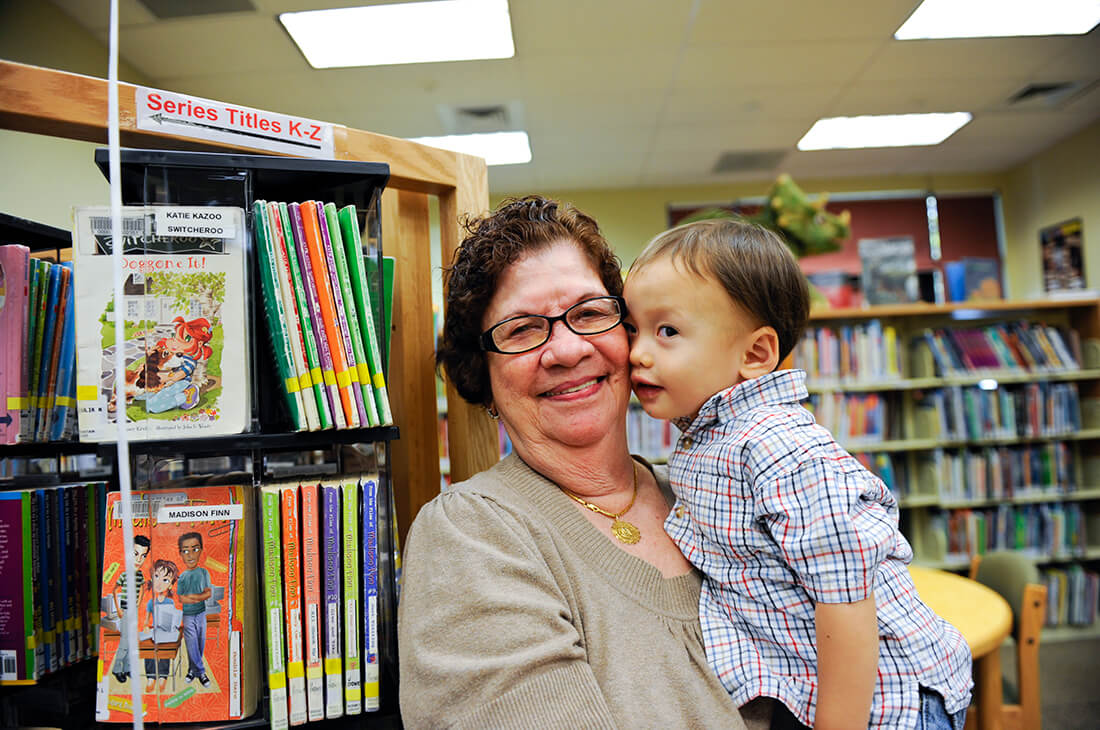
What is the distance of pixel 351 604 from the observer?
3.40 feet

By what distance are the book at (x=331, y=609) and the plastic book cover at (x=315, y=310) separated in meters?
0.13

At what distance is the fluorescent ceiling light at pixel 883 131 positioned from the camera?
5031 millimetres

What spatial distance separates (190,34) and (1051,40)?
4946 mm

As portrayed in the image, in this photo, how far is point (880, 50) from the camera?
3.90 m

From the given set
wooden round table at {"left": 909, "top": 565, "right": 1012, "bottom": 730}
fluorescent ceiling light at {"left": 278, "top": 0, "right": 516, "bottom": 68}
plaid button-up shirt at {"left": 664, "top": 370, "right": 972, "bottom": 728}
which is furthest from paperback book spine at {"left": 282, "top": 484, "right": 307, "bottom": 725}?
fluorescent ceiling light at {"left": 278, "top": 0, "right": 516, "bottom": 68}

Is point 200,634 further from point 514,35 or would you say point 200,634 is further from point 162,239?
point 514,35

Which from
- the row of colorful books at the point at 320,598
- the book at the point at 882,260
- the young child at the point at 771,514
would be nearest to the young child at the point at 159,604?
the row of colorful books at the point at 320,598

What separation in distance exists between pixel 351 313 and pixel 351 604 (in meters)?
0.47

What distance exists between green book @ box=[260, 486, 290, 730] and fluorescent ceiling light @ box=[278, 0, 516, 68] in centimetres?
293

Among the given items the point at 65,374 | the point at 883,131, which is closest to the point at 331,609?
the point at 65,374

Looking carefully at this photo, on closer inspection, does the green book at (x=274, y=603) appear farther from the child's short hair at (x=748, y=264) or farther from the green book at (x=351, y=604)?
the child's short hair at (x=748, y=264)

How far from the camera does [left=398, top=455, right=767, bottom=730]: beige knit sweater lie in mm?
901

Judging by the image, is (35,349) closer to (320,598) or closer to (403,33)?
(320,598)

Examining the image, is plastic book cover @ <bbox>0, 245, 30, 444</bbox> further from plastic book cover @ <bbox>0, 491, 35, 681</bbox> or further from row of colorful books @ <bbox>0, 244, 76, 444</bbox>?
plastic book cover @ <bbox>0, 491, 35, 681</bbox>
